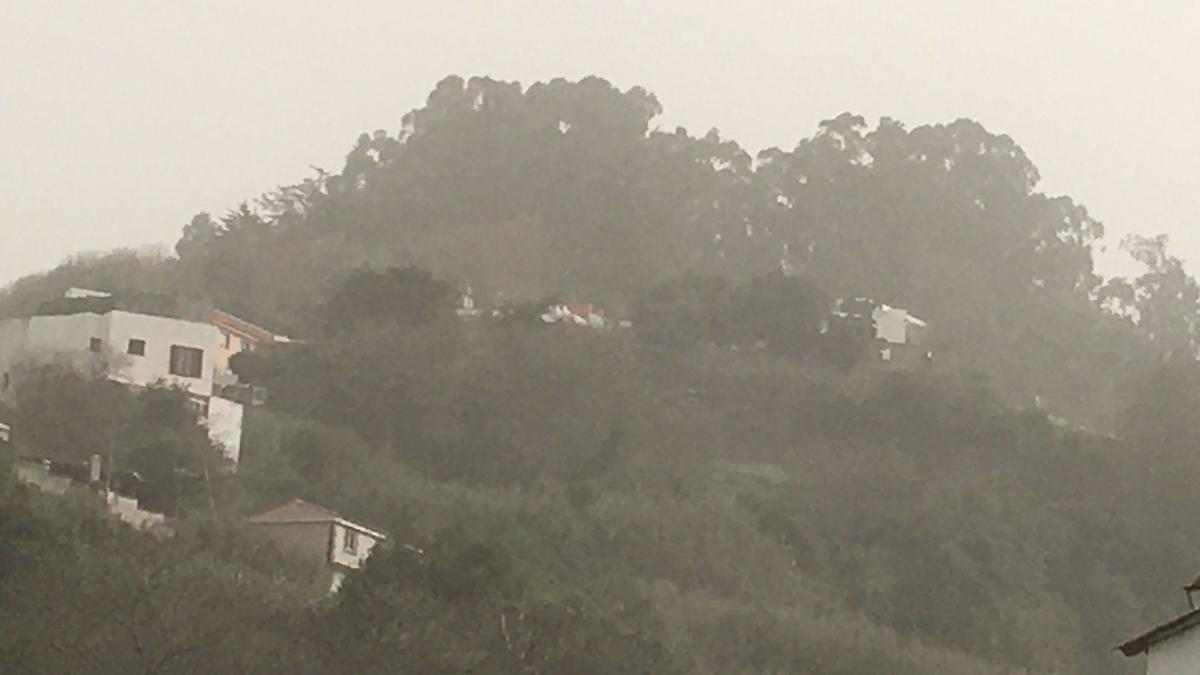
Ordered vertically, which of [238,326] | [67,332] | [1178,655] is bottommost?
[1178,655]

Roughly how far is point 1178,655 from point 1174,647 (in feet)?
0.19

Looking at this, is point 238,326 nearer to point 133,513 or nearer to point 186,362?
point 186,362

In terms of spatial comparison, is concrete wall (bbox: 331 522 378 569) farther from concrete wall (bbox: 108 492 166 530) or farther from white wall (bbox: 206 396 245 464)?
white wall (bbox: 206 396 245 464)

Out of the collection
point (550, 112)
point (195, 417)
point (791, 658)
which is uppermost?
point (550, 112)

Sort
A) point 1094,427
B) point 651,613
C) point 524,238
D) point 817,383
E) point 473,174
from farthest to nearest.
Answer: point 473,174
point 524,238
point 1094,427
point 817,383
point 651,613

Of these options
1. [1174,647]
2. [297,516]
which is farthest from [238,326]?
[1174,647]

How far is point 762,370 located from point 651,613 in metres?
16.8

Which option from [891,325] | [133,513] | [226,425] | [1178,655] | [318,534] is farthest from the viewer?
[891,325]

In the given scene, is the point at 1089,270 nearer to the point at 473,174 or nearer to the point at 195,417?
the point at 473,174

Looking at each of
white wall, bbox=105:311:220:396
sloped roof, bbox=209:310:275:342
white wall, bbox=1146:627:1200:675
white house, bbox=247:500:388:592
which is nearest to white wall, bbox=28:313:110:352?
white wall, bbox=105:311:220:396

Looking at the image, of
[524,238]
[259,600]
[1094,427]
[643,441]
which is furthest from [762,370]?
[259,600]

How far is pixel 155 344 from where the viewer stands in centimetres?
4316

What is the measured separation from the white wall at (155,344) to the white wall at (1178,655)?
32550 mm

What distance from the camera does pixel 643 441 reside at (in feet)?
144
